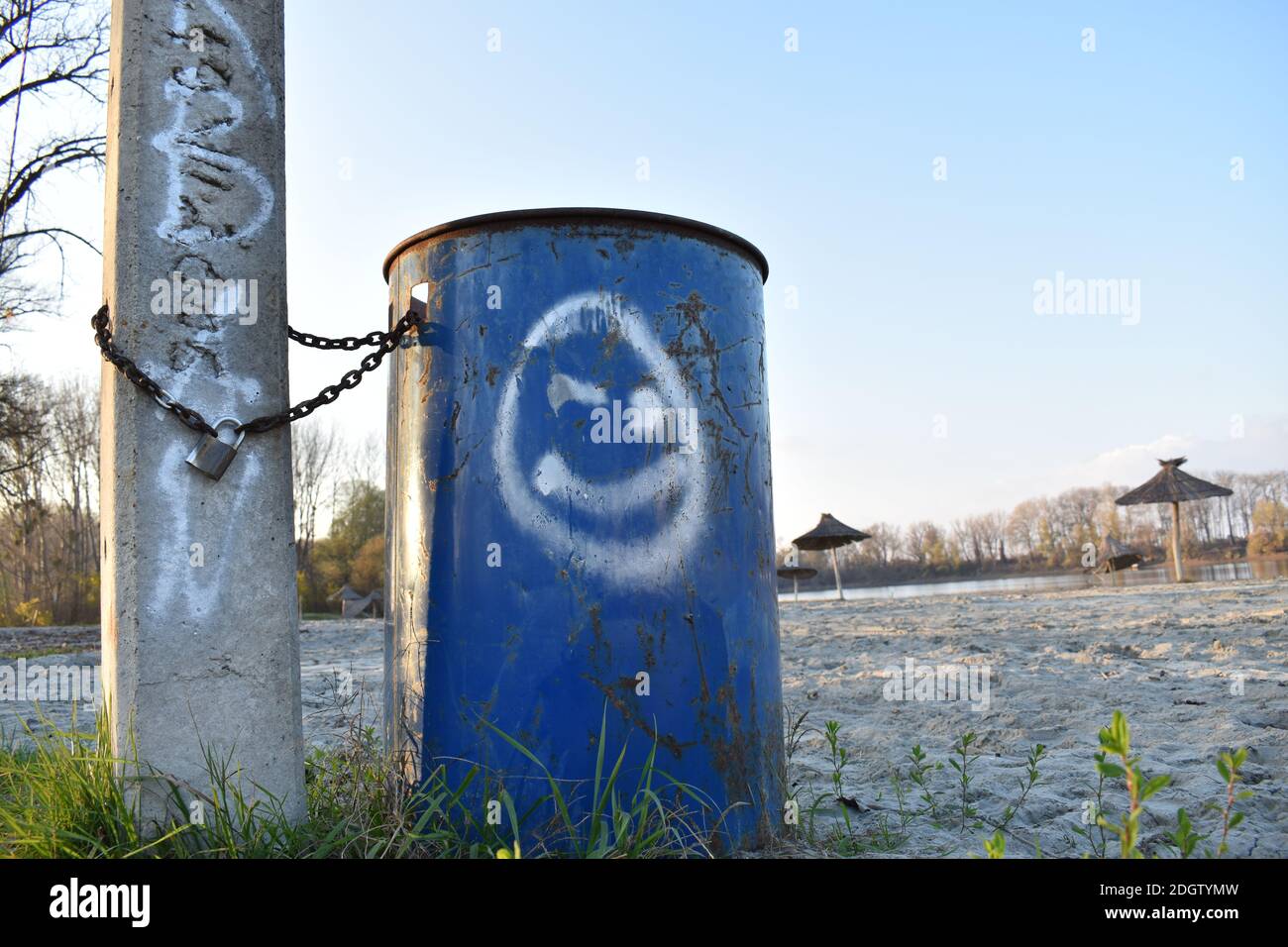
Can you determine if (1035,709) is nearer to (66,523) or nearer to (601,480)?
(601,480)

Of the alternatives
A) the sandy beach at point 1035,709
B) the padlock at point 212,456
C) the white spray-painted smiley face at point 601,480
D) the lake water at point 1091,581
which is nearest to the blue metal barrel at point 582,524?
the white spray-painted smiley face at point 601,480

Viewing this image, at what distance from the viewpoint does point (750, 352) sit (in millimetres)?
2826

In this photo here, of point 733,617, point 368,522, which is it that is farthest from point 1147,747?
point 368,522

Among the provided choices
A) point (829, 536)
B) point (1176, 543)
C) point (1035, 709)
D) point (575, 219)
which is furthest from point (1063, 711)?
point (1176, 543)

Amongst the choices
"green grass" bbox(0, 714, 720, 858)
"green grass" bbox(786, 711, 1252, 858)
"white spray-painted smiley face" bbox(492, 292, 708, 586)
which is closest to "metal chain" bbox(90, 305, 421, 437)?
"white spray-painted smiley face" bbox(492, 292, 708, 586)

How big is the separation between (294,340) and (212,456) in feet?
1.75

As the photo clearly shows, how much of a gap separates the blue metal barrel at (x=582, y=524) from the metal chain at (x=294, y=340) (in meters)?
0.12

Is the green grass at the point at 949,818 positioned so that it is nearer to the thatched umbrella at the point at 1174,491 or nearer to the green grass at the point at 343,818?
the green grass at the point at 343,818

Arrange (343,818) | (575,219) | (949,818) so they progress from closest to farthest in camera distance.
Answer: (343,818), (575,219), (949,818)

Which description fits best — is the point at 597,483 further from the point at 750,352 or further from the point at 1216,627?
the point at 1216,627

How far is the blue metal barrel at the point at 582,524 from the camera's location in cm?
243

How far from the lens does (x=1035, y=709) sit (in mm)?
4723

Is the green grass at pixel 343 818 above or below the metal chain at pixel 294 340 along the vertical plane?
below

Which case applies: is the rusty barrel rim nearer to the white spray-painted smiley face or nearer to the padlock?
the white spray-painted smiley face
